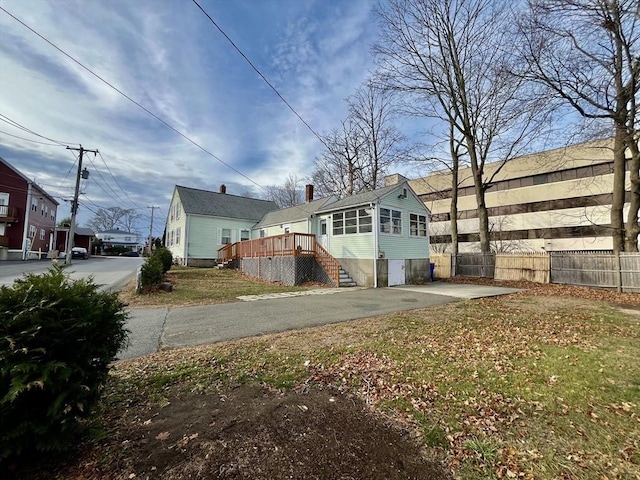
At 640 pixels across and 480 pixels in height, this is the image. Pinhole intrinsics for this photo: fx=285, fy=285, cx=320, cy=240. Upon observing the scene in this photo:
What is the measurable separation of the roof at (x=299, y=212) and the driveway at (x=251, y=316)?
839 centimetres

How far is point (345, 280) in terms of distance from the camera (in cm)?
1442

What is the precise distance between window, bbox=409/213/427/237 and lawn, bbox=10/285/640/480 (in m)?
11.0

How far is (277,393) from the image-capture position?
331 cm

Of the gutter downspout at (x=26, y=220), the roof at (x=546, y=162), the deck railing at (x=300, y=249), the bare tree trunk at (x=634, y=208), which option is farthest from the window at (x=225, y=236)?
the bare tree trunk at (x=634, y=208)

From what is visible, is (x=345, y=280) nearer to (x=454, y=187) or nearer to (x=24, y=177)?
(x=454, y=187)

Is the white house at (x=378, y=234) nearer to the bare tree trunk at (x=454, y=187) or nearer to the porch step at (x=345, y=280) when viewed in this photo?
the porch step at (x=345, y=280)

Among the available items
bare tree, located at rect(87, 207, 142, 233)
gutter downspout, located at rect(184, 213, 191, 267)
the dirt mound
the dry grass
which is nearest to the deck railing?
the dry grass

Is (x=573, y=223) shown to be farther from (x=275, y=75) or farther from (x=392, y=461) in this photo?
(x=392, y=461)

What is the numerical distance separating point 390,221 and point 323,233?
163 inches

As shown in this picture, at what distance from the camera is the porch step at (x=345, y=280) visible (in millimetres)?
14180

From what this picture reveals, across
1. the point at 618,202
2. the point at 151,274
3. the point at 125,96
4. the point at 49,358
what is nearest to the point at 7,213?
the point at 151,274

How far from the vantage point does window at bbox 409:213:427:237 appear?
16281mm

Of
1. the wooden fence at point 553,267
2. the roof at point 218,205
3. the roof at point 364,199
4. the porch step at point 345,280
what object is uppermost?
the roof at point 218,205

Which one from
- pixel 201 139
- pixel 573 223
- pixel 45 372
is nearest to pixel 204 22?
pixel 201 139
